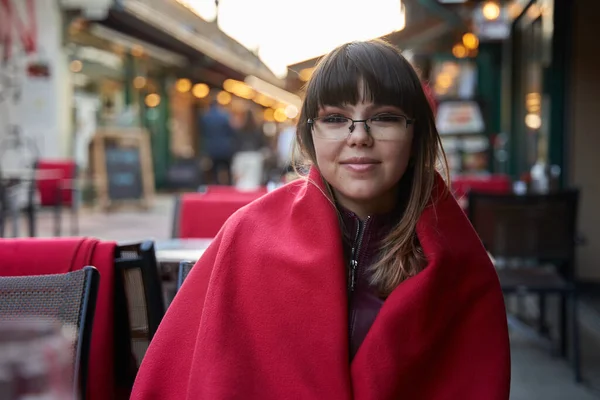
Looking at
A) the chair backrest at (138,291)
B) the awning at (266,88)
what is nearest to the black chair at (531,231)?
the chair backrest at (138,291)

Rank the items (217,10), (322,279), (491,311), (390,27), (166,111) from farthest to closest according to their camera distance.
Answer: (166,111) < (217,10) < (390,27) < (491,311) < (322,279)

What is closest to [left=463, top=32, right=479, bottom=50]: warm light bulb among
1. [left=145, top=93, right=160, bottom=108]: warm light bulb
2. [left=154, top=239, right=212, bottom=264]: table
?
[left=154, top=239, right=212, bottom=264]: table

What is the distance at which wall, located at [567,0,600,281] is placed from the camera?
6.30 m

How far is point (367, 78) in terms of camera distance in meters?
1.53

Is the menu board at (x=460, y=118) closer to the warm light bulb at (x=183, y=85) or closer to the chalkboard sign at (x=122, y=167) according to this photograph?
the chalkboard sign at (x=122, y=167)

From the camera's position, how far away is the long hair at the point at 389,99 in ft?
5.02

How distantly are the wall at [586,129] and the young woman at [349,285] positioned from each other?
5.22 metres

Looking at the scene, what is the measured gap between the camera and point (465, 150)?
8.82m

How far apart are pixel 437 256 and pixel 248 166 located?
234 inches

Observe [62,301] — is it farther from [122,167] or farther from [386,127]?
[122,167]

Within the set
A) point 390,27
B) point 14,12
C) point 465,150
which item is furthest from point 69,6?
point 390,27

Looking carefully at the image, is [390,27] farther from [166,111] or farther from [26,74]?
[166,111]

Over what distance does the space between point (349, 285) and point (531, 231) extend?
2903 mm

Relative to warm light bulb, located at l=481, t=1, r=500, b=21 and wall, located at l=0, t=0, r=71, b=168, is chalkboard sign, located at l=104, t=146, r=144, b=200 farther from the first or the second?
warm light bulb, located at l=481, t=1, r=500, b=21
